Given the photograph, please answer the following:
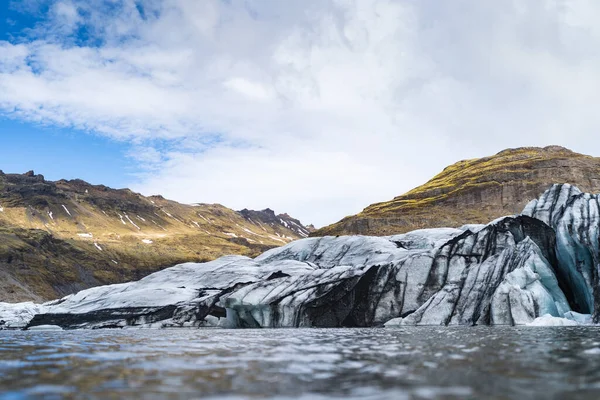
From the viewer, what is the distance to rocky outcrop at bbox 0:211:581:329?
36.7 meters

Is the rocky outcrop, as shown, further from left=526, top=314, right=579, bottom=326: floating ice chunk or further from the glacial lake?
the glacial lake

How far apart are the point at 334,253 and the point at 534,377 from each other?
52229 mm

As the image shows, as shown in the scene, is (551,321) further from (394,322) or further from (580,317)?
(394,322)

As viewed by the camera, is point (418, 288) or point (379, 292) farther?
point (379, 292)

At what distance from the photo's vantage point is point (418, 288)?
42.2 metres

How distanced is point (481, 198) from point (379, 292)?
7532cm

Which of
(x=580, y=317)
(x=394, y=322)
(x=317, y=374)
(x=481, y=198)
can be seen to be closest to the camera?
(x=317, y=374)

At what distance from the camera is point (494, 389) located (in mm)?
7934

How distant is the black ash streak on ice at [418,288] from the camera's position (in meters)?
36.0

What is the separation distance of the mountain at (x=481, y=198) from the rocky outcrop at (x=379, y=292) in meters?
42.1

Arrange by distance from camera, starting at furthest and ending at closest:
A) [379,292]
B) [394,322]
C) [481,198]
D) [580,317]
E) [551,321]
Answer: [481,198] → [379,292] → [394,322] → [580,317] → [551,321]

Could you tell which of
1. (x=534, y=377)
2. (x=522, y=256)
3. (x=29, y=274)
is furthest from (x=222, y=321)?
(x=29, y=274)

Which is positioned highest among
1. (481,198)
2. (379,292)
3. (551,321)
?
(481,198)

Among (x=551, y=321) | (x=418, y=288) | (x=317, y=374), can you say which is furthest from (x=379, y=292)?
(x=317, y=374)
